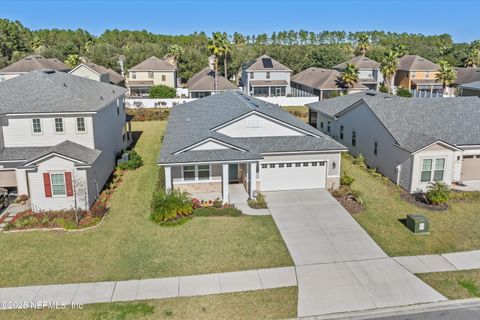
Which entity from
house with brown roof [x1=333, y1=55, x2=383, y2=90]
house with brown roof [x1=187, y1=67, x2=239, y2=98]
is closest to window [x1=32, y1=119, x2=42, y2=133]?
house with brown roof [x1=187, y1=67, x2=239, y2=98]

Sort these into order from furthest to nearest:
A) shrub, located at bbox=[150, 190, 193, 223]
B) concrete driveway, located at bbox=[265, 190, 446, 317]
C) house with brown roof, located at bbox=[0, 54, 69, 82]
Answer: house with brown roof, located at bbox=[0, 54, 69, 82] < shrub, located at bbox=[150, 190, 193, 223] < concrete driveway, located at bbox=[265, 190, 446, 317]

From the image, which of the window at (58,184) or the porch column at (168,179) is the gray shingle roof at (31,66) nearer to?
the window at (58,184)

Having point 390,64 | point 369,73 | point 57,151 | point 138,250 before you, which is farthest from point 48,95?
point 369,73

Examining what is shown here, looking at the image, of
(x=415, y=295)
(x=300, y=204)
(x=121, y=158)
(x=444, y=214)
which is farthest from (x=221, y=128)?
(x=415, y=295)

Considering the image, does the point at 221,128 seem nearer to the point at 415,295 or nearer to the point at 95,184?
the point at 95,184

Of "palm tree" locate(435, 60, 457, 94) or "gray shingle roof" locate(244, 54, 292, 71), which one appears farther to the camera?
"gray shingle roof" locate(244, 54, 292, 71)

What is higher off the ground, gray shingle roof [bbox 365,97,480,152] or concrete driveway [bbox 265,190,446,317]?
gray shingle roof [bbox 365,97,480,152]

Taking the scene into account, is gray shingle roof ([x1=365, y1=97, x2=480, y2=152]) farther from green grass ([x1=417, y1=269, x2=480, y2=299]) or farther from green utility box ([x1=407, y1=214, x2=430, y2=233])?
green grass ([x1=417, y1=269, x2=480, y2=299])
